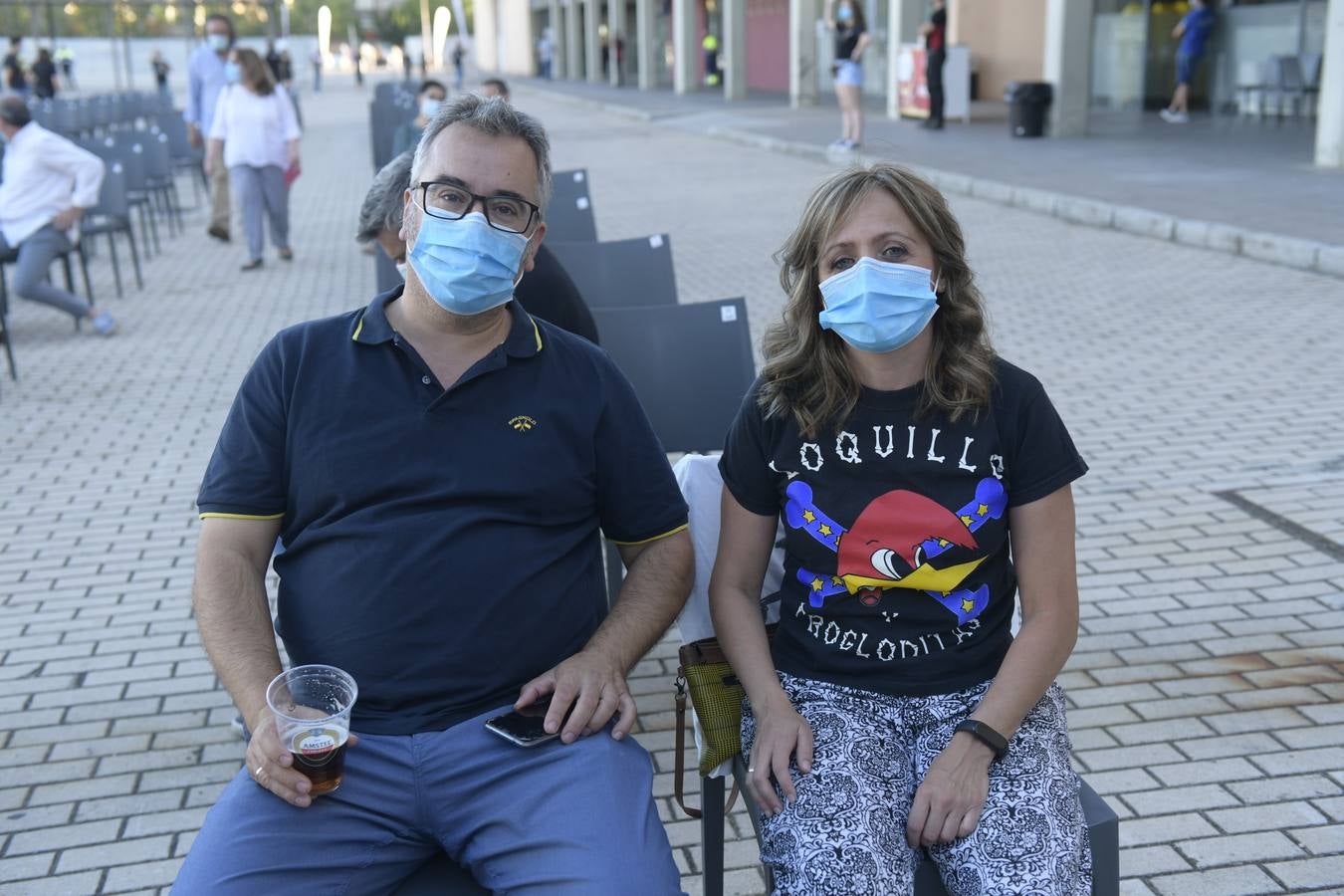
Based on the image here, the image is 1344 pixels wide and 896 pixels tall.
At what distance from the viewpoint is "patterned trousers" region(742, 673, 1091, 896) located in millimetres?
2146

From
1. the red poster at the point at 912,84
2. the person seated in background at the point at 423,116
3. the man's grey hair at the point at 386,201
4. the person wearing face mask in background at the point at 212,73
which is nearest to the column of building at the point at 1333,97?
the red poster at the point at 912,84

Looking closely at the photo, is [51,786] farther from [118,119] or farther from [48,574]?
[118,119]

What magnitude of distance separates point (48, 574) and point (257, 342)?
4.06 m

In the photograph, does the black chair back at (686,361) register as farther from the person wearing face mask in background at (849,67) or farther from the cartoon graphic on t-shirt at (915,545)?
the person wearing face mask in background at (849,67)

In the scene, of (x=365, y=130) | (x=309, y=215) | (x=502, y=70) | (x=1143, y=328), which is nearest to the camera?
A: (x=1143, y=328)

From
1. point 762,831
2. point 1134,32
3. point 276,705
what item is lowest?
point 762,831

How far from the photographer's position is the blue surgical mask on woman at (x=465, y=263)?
2549 mm

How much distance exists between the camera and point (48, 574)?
199 inches

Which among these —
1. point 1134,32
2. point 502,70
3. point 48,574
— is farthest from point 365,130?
point 502,70

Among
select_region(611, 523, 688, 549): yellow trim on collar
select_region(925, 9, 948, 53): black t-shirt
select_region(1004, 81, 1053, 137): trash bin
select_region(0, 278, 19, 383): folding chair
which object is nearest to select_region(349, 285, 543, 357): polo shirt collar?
select_region(611, 523, 688, 549): yellow trim on collar

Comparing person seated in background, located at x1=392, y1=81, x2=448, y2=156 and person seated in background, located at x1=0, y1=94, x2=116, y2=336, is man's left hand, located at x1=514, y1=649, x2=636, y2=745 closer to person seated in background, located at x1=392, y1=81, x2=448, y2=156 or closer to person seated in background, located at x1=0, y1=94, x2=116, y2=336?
person seated in background, located at x1=0, y1=94, x2=116, y2=336

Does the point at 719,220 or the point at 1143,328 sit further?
the point at 719,220

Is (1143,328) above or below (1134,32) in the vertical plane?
below

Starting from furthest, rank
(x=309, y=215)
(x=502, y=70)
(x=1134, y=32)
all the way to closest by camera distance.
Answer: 1. (x=502, y=70)
2. (x=1134, y=32)
3. (x=309, y=215)
